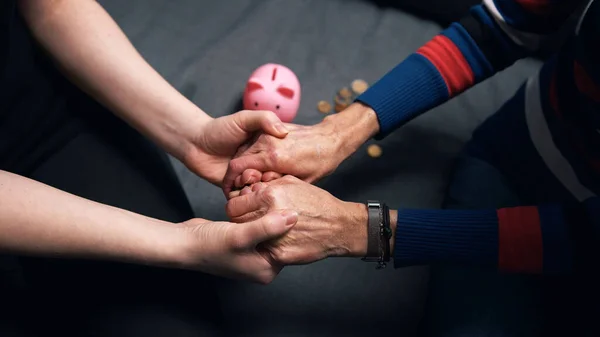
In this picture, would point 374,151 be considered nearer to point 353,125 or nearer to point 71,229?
point 353,125

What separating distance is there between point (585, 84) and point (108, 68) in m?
0.76

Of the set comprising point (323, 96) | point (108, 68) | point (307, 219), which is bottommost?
point (307, 219)

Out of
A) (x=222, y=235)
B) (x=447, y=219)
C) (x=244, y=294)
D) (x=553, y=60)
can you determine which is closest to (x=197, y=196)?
(x=244, y=294)

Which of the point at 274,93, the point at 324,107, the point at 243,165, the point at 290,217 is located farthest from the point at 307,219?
the point at 324,107

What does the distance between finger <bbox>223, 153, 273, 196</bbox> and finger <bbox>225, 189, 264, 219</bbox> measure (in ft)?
0.19

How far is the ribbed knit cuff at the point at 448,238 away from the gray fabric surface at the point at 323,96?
230 millimetres

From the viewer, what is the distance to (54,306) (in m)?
0.74

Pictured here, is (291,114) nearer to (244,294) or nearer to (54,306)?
(244,294)

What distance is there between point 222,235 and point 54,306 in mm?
280

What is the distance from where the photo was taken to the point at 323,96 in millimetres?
1231

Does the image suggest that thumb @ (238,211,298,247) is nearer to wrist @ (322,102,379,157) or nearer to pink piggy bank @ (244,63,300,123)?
wrist @ (322,102,379,157)

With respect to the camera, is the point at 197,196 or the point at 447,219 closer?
the point at 447,219

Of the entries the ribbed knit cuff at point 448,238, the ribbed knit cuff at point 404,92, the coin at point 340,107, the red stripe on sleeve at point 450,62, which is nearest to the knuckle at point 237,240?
the ribbed knit cuff at point 448,238

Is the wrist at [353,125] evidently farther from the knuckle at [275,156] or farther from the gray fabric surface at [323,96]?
the gray fabric surface at [323,96]
